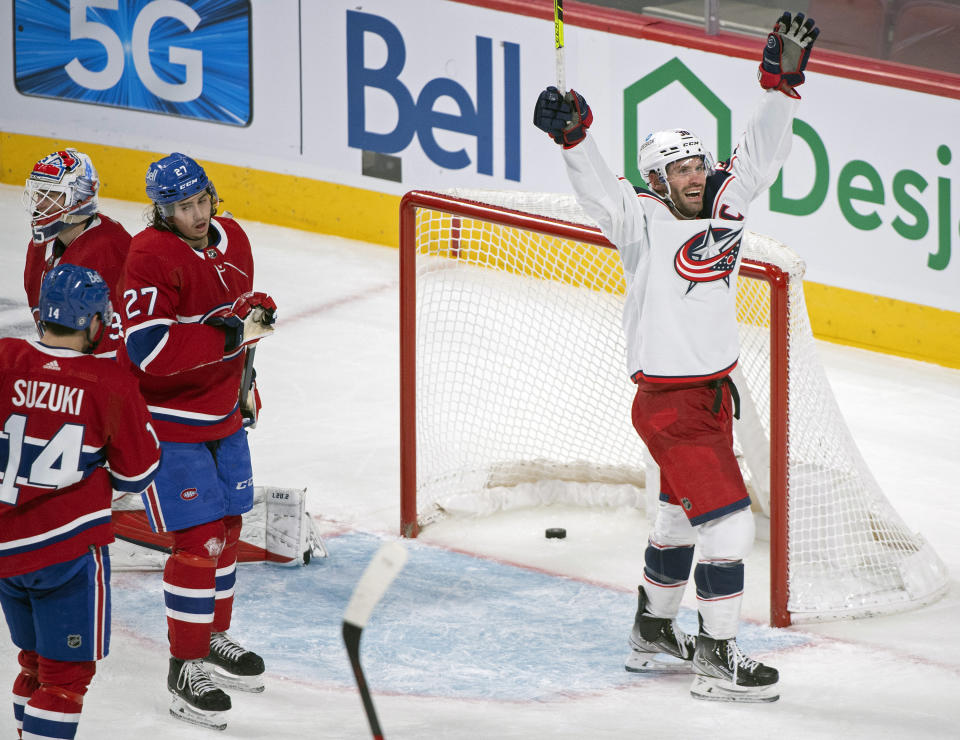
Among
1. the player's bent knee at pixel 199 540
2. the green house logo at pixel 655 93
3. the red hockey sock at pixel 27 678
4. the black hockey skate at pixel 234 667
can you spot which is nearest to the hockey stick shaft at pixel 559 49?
the player's bent knee at pixel 199 540

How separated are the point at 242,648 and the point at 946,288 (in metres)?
3.54

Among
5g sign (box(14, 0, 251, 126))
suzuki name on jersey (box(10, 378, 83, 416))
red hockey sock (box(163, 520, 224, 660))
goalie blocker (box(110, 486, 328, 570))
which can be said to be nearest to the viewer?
suzuki name on jersey (box(10, 378, 83, 416))

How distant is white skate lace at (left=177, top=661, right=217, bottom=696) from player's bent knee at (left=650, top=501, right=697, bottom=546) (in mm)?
1161

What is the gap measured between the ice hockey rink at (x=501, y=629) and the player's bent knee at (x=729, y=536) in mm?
385

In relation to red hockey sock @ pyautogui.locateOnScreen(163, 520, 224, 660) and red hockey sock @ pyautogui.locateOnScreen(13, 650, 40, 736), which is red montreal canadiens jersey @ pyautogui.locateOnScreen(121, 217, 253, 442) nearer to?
red hockey sock @ pyautogui.locateOnScreen(163, 520, 224, 660)

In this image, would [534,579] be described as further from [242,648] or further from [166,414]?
[166,414]

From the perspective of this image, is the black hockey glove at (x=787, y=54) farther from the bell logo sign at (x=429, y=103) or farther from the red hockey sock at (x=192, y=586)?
the bell logo sign at (x=429, y=103)

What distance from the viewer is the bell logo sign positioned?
7.79m

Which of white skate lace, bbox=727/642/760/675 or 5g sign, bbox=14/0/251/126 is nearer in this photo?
white skate lace, bbox=727/642/760/675

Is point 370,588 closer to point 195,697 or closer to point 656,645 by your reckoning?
point 195,697

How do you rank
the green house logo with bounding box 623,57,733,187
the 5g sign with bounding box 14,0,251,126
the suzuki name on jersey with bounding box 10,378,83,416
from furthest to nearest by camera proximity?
the 5g sign with bounding box 14,0,251,126
the green house logo with bounding box 623,57,733,187
the suzuki name on jersey with bounding box 10,378,83,416

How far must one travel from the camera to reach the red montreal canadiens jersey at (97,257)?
4324 millimetres

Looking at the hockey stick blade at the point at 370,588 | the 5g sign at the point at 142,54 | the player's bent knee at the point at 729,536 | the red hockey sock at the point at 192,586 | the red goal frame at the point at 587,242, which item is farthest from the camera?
the 5g sign at the point at 142,54

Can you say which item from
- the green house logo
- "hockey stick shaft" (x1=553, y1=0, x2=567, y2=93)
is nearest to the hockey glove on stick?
"hockey stick shaft" (x1=553, y1=0, x2=567, y2=93)
